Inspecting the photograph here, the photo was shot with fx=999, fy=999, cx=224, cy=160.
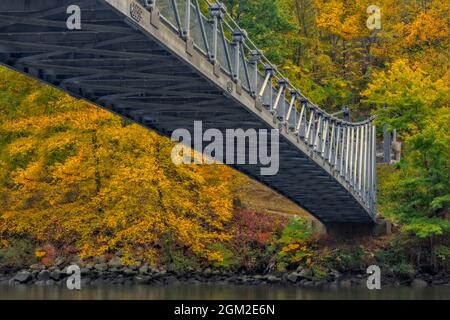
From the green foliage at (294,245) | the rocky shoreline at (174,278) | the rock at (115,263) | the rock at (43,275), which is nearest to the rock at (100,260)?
the rocky shoreline at (174,278)

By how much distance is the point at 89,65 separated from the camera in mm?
22594

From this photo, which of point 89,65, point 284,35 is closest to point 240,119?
point 89,65

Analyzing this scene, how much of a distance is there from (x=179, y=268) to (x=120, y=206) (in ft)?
15.0

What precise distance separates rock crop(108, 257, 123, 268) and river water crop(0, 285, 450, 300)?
10.2 ft

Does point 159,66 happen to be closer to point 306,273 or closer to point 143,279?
point 143,279

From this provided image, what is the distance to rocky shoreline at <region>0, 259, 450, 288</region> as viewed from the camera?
40312mm

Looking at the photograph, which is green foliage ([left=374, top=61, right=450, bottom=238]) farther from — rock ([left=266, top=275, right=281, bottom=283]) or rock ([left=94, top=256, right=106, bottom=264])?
rock ([left=94, top=256, right=106, bottom=264])

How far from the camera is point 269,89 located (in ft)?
99.0

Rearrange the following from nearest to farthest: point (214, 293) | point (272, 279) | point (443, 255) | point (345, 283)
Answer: point (214, 293) → point (443, 255) → point (345, 283) → point (272, 279)

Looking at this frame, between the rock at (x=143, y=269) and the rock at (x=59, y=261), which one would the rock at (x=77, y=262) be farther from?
the rock at (x=143, y=269)

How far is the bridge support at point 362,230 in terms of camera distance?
46.9m

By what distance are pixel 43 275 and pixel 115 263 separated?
3.04 meters

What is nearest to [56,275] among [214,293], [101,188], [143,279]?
[143,279]

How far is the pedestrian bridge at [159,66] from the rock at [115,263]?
782 centimetres
